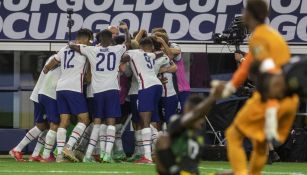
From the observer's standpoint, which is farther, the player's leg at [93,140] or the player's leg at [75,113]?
the player's leg at [93,140]

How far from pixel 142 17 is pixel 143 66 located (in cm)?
260

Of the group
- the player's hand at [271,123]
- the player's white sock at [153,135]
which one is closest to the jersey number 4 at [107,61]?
the player's white sock at [153,135]

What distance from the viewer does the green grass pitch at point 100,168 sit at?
541 inches

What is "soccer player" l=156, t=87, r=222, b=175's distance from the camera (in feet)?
26.6

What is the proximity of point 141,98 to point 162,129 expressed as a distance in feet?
5.08

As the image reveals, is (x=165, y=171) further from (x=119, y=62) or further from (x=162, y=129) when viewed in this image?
(x=162, y=129)

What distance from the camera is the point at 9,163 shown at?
15.9m

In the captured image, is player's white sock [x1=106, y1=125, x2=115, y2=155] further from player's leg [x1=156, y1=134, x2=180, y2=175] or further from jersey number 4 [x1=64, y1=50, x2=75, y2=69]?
player's leg [x1=156, y1=134, x2=180, y2=175]

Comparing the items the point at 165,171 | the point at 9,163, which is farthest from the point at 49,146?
the point at 165,171

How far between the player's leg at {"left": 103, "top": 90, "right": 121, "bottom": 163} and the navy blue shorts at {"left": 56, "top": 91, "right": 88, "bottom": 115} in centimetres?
38

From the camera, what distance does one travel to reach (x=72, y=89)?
1606cm

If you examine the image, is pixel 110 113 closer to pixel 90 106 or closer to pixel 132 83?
pixel 90 106

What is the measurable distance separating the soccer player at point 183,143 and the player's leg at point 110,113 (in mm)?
7575

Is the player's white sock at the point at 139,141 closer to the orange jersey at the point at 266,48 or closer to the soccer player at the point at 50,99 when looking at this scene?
the soccer player at the point at 50,99
